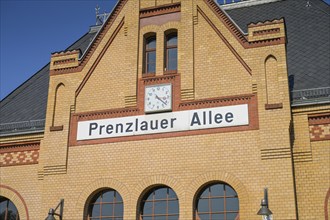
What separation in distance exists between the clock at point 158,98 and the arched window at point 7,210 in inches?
276

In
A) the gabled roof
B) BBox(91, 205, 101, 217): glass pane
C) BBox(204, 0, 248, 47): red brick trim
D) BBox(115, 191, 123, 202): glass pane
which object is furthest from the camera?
the gabled roof

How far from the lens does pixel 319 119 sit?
17.8m

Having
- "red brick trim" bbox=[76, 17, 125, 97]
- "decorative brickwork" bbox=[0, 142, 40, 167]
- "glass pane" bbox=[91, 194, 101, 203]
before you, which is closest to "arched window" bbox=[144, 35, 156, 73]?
"red brick trim" bbox=[76, 17, 125, 97]

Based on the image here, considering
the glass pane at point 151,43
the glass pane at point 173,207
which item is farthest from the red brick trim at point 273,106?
the glass pane at point 151,43

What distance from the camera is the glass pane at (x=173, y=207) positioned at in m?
18.0

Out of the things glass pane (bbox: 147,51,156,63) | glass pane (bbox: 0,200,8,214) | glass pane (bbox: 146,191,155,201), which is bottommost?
glass pane (bbox: 0,200,8,214)

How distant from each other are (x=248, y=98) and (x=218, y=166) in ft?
8.91

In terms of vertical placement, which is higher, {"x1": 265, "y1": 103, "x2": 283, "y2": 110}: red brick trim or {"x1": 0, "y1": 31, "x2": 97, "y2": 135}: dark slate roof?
{"x1": 0, "y1": 31, "x2": 97, "y2": 135}: dark slate roof

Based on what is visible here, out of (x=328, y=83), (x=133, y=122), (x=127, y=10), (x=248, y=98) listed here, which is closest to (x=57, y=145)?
(x=133, y=122)

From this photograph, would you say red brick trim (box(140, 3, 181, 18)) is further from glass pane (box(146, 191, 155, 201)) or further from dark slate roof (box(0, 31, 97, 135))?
glass pane (box(146, 191, 155, 201))

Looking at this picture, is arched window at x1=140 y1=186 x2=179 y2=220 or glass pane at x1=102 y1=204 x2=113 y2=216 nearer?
arched window at x1=140 y1=186 x2=179 y2=220

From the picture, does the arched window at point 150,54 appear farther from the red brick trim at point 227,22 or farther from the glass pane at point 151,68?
the red brick trim at point 227,22

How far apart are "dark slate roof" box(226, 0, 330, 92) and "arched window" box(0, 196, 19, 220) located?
12111 mm

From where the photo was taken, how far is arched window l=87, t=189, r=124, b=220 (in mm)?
18750
